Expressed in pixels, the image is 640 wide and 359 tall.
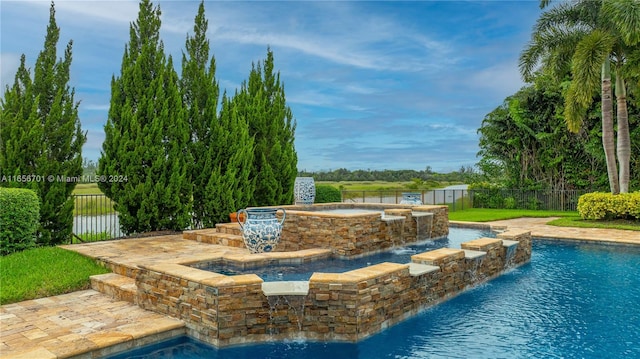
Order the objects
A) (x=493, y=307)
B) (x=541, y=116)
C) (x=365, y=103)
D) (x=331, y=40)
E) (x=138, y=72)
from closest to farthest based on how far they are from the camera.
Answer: (x=493, y=307) < (x=138, y=72) < (x=331, y=40) < (x=365, y=103) < (x=541, y=116)

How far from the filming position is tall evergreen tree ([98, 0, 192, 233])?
10656 millimetres

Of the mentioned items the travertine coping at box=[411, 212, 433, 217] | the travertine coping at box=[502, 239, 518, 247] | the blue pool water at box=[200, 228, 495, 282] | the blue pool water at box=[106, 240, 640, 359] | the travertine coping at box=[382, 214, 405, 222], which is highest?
the travertine coping at box=[411, 212, 433, 217]

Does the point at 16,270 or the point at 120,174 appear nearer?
the point at 16,270

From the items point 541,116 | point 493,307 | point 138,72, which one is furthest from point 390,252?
point 541,116

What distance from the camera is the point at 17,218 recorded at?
8.05m

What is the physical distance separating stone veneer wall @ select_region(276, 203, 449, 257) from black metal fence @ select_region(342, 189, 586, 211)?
10.4 m

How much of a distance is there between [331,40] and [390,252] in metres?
8.57

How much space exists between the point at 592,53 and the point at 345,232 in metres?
13.0

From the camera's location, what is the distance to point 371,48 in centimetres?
1548

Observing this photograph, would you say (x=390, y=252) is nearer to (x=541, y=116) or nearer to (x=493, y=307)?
(x=493, y=307)

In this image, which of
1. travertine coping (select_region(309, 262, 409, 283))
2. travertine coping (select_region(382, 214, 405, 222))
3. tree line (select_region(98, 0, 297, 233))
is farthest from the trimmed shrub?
travertine coping (select_region(309, 262, 409, 283))

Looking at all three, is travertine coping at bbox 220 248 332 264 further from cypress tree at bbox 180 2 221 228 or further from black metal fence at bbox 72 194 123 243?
black metal fence at bbox 72 194 123 243

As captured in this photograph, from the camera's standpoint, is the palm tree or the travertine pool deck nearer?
the travertine pool deck

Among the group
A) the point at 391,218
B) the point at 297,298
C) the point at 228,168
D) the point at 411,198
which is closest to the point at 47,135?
the point at 228,168
